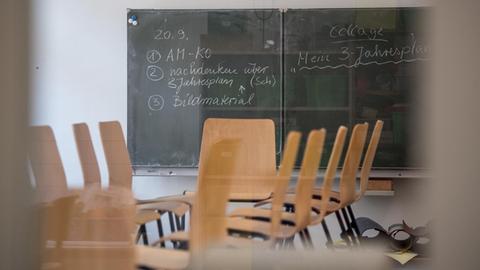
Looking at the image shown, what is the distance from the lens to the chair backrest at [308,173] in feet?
6.73

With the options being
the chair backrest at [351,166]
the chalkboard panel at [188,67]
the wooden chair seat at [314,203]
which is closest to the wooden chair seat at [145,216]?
the wooden chair seat at [314,203]

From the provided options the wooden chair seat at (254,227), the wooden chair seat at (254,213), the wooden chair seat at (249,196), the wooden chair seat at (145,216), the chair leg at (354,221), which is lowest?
the chair leg at (354,221)

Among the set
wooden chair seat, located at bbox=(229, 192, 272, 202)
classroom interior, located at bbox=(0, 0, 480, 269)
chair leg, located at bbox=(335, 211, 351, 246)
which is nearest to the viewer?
classroom interior, located at bbox=(0, 0, 480, 269)

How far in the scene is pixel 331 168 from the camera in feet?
7.20

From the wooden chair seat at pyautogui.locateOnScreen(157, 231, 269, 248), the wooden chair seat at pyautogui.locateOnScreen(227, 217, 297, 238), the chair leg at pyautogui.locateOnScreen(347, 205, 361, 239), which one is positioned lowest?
the chair leg at pyautogui.locateOnScreen(347, 205, 361, 239)

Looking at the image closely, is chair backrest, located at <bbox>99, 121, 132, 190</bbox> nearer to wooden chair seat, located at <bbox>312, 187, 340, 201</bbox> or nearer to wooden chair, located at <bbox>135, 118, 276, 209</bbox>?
wooden chair, located at <bbox>135, 118, 276, 209</bbox>

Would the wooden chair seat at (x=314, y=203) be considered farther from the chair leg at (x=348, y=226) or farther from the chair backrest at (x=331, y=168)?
the chair leg at (x=348, y=226)

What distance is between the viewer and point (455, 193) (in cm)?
183

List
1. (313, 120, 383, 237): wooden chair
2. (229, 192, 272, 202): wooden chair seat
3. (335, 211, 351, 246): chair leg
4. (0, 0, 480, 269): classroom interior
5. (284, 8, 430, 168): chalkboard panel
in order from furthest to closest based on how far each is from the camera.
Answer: (284, 8, 430, 168): chalkboard panel < (313, 120, 383, 237): wooden chair < (335, 211, 351, 246): chair leg < (229, 192, 272, 202): wooden chair seat < (0, 0, 480, 269): classroom interior

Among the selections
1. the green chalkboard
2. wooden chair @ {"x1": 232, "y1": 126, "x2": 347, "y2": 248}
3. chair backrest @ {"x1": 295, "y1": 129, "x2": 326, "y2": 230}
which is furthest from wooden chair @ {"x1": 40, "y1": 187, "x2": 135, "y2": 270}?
the green chalkboard

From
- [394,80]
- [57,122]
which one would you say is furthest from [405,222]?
[57,122]

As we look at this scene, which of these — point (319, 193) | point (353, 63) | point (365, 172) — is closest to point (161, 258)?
point (319, 193)

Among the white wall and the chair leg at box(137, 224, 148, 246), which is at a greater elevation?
the white wall

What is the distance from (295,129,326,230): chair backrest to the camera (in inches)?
80.7
